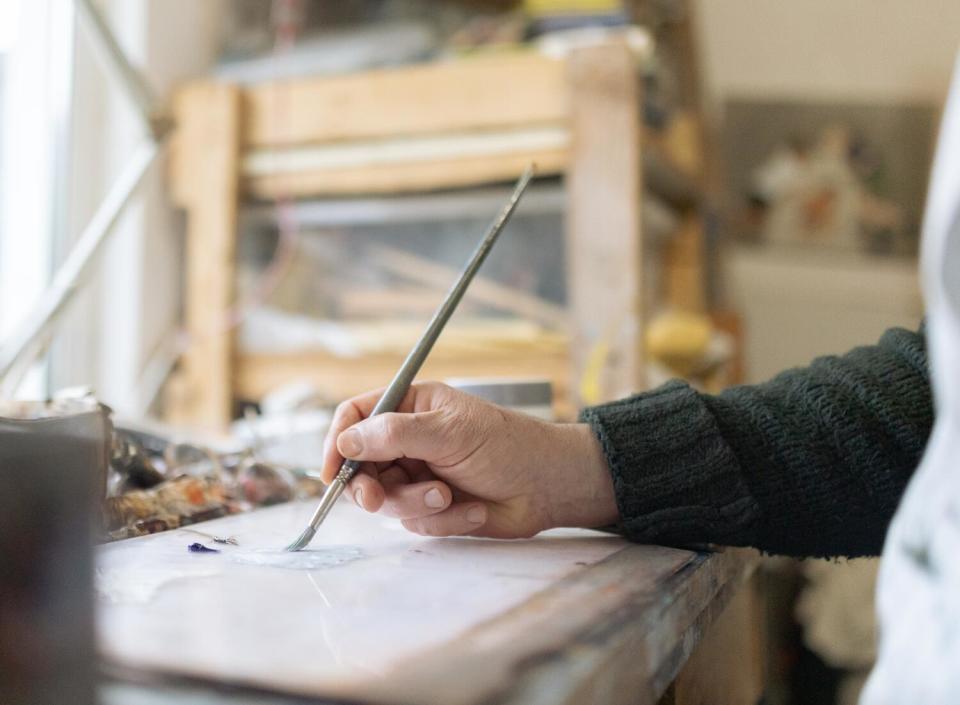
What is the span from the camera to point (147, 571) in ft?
1.34

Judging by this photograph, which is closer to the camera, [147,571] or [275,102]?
[147,571]

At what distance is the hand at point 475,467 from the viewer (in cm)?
54

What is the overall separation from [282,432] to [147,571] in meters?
0.56

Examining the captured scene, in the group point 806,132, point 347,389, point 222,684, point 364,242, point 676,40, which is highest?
point 676,40

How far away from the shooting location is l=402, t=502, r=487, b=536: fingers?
1.82 ft

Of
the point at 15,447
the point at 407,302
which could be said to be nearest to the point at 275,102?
the point at 407,302

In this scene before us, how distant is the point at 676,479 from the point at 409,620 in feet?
0.84

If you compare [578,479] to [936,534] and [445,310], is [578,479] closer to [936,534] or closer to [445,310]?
[445,310]

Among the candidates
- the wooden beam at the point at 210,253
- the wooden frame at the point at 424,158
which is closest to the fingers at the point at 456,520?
the wooden frame at the point at 424,158

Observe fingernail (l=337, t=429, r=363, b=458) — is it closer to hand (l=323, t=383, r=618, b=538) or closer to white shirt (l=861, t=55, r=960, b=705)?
hand (l=323, t=383, r=618, b=538)

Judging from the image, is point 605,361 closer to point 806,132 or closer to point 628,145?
point 628,145

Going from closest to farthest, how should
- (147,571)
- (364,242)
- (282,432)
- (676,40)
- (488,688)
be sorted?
(488,688), (147,571), (282,432), (364,242), (676,40)

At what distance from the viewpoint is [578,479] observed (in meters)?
0.56

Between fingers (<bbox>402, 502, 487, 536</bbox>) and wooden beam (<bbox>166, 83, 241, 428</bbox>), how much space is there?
98 cm
